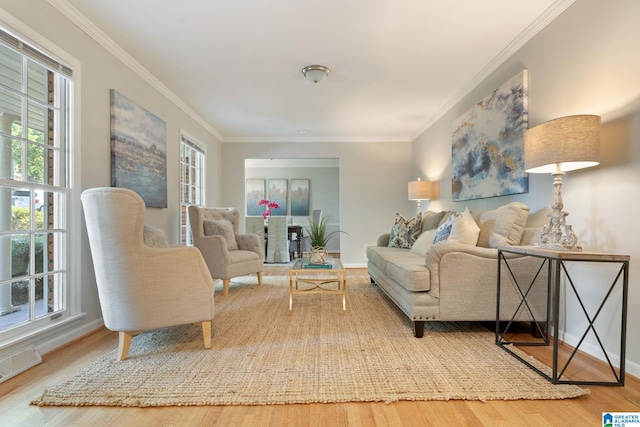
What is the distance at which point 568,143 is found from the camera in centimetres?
182

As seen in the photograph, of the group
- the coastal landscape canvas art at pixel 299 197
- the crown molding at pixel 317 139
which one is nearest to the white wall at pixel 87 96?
the crown molding at pixel 317 139

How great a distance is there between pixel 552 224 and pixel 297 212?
278 inches

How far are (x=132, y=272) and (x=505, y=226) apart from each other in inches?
102

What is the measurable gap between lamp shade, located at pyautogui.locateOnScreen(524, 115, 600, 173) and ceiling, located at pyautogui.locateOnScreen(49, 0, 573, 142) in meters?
1.01

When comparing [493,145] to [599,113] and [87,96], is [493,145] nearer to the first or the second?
[599,113]

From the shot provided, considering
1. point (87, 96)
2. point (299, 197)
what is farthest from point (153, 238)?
point (299, 197)

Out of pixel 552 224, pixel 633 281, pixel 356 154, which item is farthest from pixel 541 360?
pixel 356 154

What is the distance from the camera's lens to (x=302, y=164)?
27.8 ft

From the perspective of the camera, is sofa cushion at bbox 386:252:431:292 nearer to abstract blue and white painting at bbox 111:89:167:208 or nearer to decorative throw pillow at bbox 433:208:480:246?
decorative throw pillow at bbox 433:208:480:246

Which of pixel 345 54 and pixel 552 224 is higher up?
pixel 345 54

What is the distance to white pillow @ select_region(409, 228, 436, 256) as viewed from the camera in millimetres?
3473

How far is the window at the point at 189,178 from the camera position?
14.5 feet

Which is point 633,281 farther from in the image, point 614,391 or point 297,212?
point 297,212

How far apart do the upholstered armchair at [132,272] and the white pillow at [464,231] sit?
76.6 inches
